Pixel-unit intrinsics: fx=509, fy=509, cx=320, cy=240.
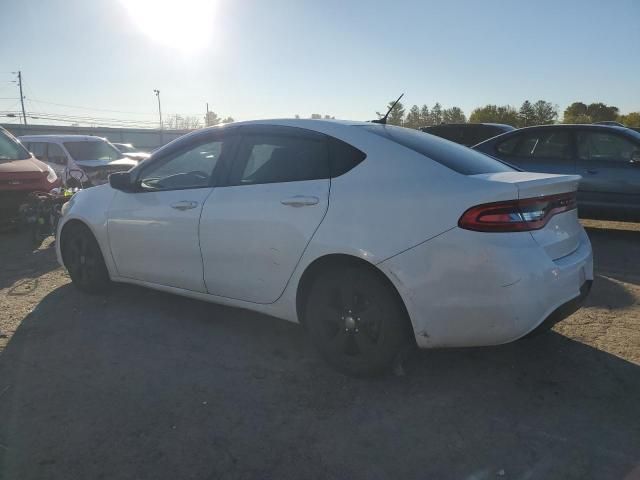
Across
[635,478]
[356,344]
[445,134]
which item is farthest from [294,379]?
[445,134]

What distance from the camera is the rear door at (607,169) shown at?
269 inches

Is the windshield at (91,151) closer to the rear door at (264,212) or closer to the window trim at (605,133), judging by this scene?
the rear door at (264,212)

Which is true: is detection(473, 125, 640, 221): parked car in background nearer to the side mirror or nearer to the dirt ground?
the dirt ground

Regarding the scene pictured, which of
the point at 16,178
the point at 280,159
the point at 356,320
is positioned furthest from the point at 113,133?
the point at 356,320

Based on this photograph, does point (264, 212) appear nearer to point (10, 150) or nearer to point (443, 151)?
point (443, 151)

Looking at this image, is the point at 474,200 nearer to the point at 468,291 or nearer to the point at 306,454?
the point at 468,291

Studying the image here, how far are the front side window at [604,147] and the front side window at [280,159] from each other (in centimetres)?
554

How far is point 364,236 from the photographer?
2848mm

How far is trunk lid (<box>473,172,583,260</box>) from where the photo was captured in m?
2.69

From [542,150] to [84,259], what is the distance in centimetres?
640

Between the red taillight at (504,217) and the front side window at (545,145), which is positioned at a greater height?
the front side window at (545,145)

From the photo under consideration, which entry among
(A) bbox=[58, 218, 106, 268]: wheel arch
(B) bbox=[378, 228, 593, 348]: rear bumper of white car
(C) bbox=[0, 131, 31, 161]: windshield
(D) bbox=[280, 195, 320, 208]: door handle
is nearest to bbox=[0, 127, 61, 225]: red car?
(C) bbox=[0, 131, 31, 161]: windshield

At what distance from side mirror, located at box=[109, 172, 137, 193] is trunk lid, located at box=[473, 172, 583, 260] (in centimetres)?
282

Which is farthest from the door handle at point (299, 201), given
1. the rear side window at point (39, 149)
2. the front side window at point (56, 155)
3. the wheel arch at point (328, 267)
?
the rear side window at point (39, 149)
